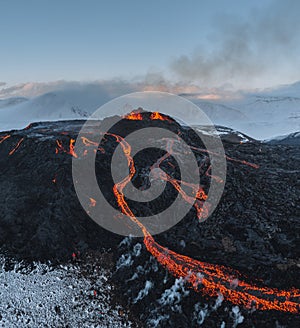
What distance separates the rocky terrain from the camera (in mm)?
18219

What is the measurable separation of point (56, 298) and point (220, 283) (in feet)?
38.8

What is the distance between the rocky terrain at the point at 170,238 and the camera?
1822 cm

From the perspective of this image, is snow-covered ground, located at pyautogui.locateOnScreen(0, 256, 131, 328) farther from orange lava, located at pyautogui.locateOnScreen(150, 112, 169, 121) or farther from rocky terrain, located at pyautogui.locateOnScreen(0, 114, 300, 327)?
orange lava, located at pyautogui.locateOnScreen(150, 112, 169, 121)

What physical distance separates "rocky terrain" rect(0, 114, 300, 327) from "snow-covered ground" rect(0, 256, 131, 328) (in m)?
0.87

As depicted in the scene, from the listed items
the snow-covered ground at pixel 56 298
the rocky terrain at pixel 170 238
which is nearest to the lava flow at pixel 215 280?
the rocky terrain at pixel 170 238

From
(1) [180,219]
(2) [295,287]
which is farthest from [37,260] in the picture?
(2) [295,287]

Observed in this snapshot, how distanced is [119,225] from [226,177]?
41.7 feet

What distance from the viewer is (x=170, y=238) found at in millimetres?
23266

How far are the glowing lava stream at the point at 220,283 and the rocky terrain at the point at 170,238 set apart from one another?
465mm

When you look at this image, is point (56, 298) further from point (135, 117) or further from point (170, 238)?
point (135, 117)

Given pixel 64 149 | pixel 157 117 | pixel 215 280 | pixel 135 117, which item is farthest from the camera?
pixel 157 117

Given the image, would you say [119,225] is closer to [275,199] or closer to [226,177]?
[226,177]

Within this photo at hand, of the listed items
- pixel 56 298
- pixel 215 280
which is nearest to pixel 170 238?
pixel 215 280

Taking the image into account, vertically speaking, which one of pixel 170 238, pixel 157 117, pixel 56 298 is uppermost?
pixel 157 117
